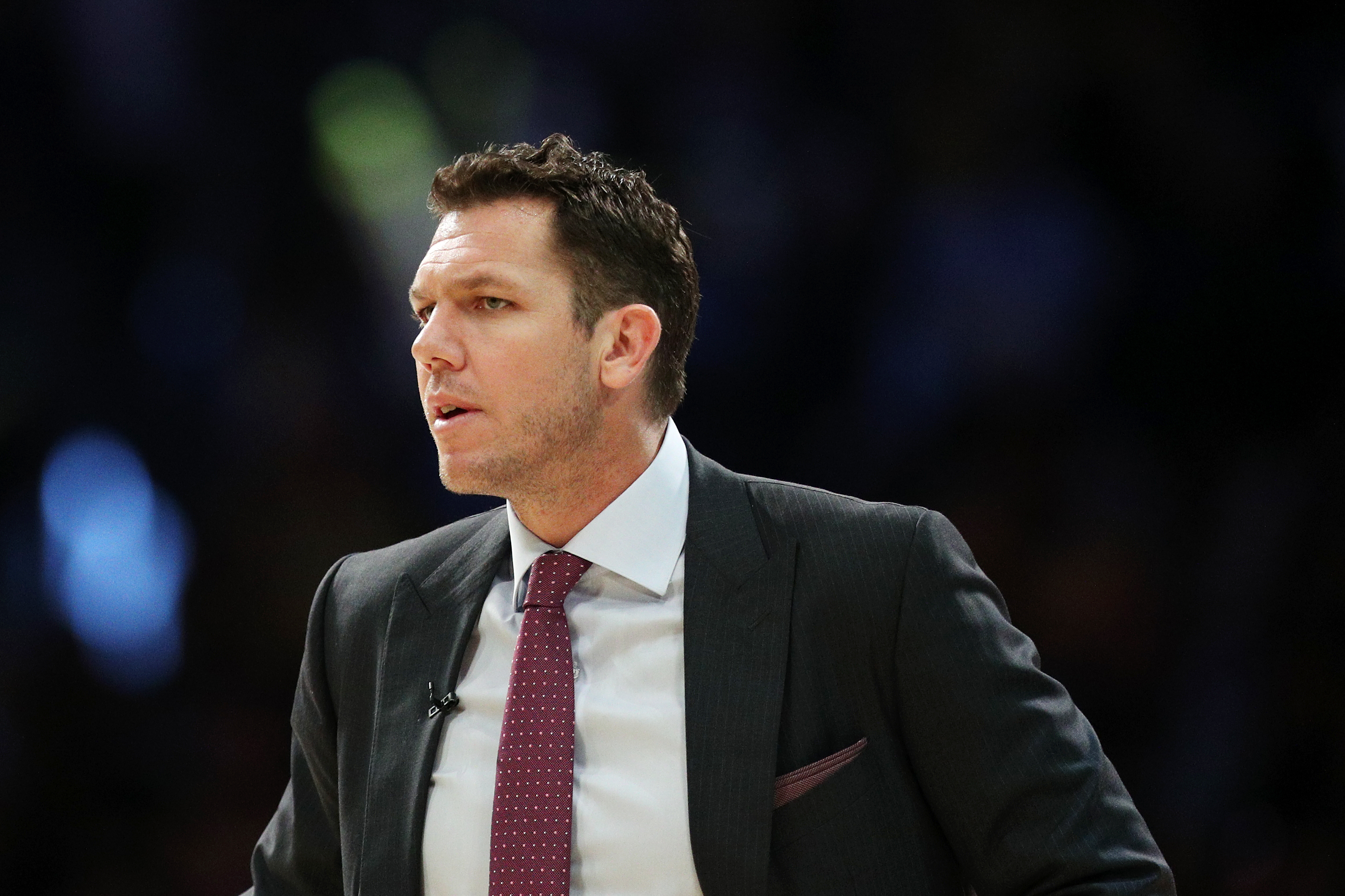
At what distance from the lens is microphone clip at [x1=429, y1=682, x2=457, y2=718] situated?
1.72m

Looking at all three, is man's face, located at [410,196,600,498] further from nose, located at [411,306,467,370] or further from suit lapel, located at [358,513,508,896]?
suit lapel, located at [358,513,508,896]

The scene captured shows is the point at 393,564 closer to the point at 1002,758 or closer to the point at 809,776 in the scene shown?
the point at 809,776

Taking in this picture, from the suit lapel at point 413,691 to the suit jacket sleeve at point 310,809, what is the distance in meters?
0.15

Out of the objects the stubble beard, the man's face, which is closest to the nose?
the man's face

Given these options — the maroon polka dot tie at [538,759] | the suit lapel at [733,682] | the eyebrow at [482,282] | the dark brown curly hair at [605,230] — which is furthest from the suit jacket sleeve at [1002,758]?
the eyebrow at [482,282]

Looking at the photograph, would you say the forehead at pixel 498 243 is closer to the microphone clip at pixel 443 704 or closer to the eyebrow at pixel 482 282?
the eyebrow at pixel 482 282

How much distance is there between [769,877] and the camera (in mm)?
1533

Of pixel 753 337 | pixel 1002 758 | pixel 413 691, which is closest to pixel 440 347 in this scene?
pixel 413 691

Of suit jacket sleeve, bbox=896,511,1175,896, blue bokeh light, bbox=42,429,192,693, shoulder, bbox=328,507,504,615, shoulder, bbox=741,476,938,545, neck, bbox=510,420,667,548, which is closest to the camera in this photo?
suit jacket sleeve, bbox=896,511,1175,896

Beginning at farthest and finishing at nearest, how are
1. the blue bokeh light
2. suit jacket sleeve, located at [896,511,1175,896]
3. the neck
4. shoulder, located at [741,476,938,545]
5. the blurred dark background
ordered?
1. the blue bokeh light
2. the blurred dark background
3. the neck
4. shoulder, located at [741,476,938,545]
5. suit jacket sleeve, located at [896,511,1175,896]

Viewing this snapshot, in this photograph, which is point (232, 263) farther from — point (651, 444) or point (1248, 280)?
point (1248, 280)

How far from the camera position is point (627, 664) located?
65.8 inches

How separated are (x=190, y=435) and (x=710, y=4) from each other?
4.98ft

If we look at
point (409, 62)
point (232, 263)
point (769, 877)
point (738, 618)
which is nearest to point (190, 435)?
point (232, 263)
